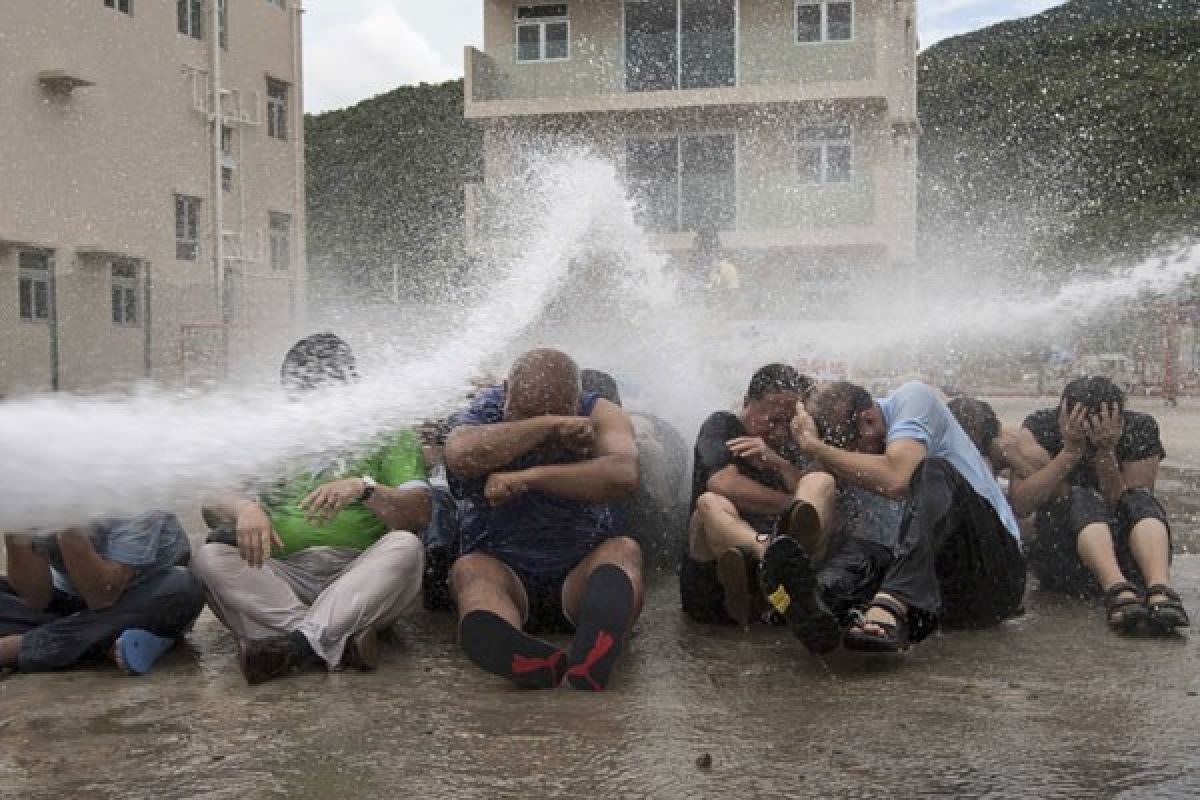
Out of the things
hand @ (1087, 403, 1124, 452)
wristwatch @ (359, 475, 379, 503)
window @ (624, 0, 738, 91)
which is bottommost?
wristwatch @ (359, 475, 379, 503)

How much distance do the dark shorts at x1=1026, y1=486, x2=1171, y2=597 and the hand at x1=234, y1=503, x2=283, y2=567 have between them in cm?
342

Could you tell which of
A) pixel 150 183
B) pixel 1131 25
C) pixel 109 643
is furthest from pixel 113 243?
pixel 1131 25

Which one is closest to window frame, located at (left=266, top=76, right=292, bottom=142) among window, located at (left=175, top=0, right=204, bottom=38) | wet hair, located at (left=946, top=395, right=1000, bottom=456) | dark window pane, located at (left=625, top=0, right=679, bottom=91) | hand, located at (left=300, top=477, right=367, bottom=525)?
window, located at (left=175, top=0, right=204, bottom=38)

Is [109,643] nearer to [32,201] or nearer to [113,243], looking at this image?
[32,201]

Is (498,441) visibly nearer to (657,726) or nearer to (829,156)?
(657,726)

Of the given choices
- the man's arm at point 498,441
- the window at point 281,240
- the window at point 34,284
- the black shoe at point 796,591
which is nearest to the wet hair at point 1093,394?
the black shoe at point 796,591

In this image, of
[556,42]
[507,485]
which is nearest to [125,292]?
[556,42]

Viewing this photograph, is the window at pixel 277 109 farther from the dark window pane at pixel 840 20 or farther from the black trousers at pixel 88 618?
the black trousers at pixel 88 618

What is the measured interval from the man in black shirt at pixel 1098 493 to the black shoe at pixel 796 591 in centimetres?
155

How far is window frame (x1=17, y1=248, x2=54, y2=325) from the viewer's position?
2220 centimetres

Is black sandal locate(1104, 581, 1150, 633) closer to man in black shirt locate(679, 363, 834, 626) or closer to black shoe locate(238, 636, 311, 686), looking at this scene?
man in black shirt locate(679, 363, 834, 626)

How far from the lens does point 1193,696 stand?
4.29 metres

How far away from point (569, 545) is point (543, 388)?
2.00ft

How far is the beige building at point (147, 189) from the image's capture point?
22.1 metres
